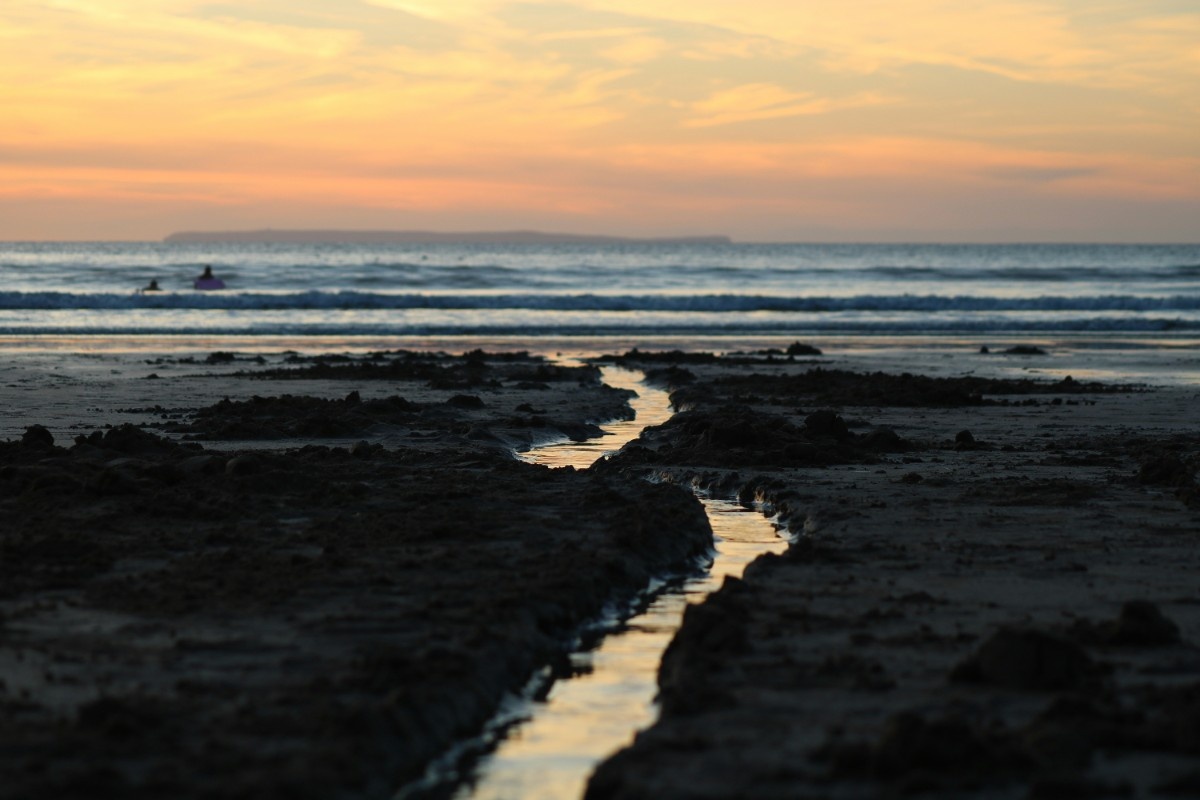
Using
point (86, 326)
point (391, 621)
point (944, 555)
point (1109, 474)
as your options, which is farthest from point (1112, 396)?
point (86, 326)

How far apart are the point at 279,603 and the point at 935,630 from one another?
10.1 feet

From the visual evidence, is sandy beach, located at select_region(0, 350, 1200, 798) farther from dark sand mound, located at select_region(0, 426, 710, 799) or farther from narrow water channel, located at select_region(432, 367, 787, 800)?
narrow water channel, located at select_region(432, 367, 787, 800)

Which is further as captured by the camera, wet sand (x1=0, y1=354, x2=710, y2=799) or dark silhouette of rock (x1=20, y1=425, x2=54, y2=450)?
dark silhouette of rock (x1=20, y1=425, x2=54, y2=450)

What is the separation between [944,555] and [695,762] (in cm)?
395

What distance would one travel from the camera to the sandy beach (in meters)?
4.79

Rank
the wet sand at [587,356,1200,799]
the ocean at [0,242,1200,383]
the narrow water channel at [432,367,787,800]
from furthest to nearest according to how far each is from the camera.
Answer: the ocean at [0,242,1200,383]
the narrow water channel at [432,367,787,800]
the wet sand at [587,356,1200,799]

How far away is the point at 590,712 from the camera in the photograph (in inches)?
232

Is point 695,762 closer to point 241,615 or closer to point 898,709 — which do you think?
point 898,709

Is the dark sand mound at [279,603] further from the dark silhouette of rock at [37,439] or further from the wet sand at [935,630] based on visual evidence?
the wet sand at [935,630]

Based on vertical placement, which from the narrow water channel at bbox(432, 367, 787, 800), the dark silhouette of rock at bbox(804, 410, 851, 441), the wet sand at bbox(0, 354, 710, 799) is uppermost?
the dark silhouette of rock at bbox(804, 410, 851, 441)

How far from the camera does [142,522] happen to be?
29.3ft

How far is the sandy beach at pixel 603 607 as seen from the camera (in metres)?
4.79

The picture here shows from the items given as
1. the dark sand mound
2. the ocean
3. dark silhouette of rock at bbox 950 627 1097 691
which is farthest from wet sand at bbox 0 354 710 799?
the ocean

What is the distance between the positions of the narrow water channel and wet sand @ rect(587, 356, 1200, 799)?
0.68ft
